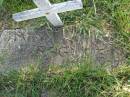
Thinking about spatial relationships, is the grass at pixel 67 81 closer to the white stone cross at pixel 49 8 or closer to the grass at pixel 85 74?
the grass at pixel 85 74

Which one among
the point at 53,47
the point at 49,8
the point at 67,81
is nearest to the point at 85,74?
the point at 67,81

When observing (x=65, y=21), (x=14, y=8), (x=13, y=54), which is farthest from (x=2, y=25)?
(x=65, y=21)

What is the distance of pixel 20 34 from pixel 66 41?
34 cm

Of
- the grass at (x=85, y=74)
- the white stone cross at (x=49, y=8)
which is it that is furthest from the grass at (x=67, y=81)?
the white stone cross at (x=49, y=8)

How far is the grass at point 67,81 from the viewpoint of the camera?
200 centimetres

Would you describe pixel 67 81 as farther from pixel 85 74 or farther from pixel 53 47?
pixel 53 47

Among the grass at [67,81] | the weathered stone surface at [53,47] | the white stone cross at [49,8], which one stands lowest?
the grass at [67,81]

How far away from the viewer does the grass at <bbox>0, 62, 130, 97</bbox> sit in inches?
78.6

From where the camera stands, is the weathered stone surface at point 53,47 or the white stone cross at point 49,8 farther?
the weathered stone surface at point 53,47

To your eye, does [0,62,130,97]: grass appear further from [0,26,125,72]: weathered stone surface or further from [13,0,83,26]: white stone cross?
[13,0,83,26]: white stone cross

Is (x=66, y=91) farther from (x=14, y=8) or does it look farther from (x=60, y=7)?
(x=14, y=8)

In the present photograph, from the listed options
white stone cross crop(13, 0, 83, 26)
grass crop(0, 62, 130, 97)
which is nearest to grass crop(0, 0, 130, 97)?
grass crop(0, 62, 130, 97)

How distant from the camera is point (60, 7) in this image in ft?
6.36

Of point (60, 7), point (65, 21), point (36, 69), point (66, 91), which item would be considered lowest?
point (66, 91)
